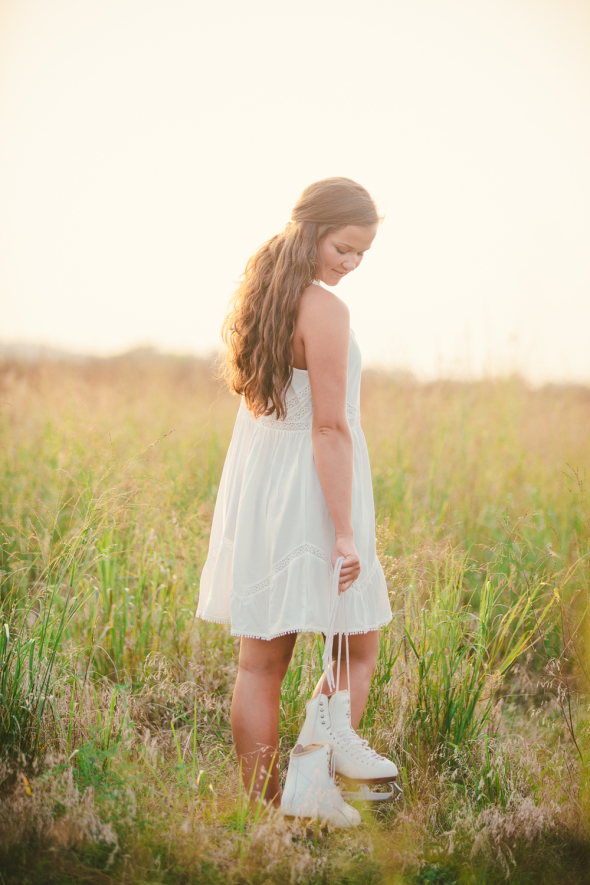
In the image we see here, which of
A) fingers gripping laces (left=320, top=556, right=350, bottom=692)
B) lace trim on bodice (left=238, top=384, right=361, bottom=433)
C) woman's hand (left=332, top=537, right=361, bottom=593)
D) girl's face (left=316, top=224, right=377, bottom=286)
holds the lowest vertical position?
fingers gripping laces (left=320, top=556, right=350, bottom=692)

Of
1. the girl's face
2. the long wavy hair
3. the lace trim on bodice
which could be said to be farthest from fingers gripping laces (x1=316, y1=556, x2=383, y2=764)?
the girl's face

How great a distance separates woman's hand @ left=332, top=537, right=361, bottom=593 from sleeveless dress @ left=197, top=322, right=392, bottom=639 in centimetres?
6

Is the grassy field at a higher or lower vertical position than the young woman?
lower

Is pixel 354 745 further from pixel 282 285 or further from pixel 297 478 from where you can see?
pixel 282 285

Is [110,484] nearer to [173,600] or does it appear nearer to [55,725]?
[173,600]

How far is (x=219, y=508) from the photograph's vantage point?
1.72 metres

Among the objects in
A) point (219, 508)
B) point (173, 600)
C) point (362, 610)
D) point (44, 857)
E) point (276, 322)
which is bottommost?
point (44, 857)

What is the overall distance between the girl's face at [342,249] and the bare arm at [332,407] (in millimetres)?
120

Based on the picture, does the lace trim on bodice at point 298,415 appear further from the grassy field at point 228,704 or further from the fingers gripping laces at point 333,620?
the grassy field at point 228,704

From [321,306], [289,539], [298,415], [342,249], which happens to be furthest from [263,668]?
[342,249]

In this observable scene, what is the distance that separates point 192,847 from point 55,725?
1.88 feet

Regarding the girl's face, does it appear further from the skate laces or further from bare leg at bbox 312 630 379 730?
the skate laces

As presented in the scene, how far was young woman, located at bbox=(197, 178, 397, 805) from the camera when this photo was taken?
4.72 feet

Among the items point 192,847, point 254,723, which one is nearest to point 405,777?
point 254,723
